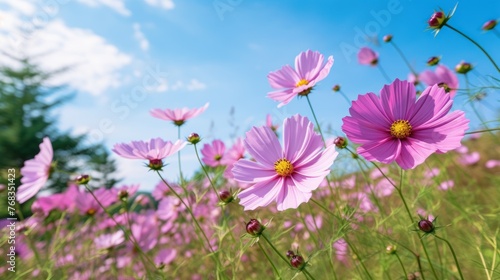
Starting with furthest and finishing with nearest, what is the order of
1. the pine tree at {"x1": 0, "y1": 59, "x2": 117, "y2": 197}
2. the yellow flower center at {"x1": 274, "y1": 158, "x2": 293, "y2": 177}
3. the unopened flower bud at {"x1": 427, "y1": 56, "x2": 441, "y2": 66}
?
1. the pine tree at {"x1": 0, "y1": 59, "x2": 117, "y2": 197}
2. the unopened flower bud at {"x1": 427, "y1": 56, "x2": 441, "y2": 66}
3. the yellow flower center at {"x1": 274, "y1": 158, "x2": 293, "y2": 177}

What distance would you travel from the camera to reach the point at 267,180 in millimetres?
601

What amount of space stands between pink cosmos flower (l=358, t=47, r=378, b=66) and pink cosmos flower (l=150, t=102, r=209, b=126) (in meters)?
1.12

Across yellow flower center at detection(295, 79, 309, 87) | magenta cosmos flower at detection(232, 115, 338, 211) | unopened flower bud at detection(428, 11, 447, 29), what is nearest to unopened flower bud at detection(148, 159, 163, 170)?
magenta cosmos flower at detection(232, 115, 338, 211)

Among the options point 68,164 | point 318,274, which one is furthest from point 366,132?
point 68,164

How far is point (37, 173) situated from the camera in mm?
1109

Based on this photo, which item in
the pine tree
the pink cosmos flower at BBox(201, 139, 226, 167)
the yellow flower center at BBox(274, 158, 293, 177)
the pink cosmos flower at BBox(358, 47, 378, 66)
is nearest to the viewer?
the yellow flower center at BBox(274, 158, 293, 177)

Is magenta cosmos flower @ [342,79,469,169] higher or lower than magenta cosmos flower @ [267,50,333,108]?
lower

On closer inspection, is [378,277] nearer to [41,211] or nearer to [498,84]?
[498,84]

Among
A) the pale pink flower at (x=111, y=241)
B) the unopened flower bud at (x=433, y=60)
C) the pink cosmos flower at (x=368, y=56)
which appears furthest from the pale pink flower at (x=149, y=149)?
the pink cosmos flower at (x=368, y=56)

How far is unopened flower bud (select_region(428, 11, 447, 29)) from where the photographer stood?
0.61m

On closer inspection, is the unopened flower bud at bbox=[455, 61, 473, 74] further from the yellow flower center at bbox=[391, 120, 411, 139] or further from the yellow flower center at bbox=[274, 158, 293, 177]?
the yellow flower center at bbox=[274, 158, 293, 177]

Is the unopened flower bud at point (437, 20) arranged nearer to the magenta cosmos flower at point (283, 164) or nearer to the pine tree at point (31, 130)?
the magenta cosmos flower at point (283, 164)

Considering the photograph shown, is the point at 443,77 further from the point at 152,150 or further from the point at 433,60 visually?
the point at 152,150

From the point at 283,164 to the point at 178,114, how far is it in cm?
45
